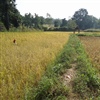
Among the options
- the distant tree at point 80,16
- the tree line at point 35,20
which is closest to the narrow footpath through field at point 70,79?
the tree line at point 35,20

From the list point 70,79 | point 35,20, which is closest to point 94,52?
point 70,79

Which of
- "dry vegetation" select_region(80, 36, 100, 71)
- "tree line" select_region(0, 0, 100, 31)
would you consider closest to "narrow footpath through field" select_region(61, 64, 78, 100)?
"dry vegetation" select_region(80, 36, 100, 71)

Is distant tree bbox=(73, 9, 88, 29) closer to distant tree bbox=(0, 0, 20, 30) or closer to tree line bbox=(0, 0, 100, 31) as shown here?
tree line bbox=(0, 0, 100, 31)

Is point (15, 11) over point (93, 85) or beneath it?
over

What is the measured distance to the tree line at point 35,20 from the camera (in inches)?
1330

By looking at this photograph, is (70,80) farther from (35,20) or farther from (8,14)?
(35,20)

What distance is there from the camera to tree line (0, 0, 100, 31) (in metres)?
33.8

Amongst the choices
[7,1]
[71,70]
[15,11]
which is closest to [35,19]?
[15,11]

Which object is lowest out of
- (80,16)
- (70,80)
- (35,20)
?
(70,80)

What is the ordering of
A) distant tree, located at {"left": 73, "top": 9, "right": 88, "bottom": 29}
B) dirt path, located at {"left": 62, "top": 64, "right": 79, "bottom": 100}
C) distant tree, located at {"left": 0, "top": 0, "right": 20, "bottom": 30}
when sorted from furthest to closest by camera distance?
distant tree, located at {"left": 73, "top": 9, "right": 88, "bottom": 29}
distant tree, located at {"left": 0, "top": 0, "right": 20, "bottom": 30}
dirt path, located at {"left": 62, "top": 64, "right": 79, "bottom": 100}

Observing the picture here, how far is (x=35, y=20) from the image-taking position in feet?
204

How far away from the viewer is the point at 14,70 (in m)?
4.89

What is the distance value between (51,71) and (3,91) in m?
1.90

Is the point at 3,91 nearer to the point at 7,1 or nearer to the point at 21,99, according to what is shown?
the point at 21,99
